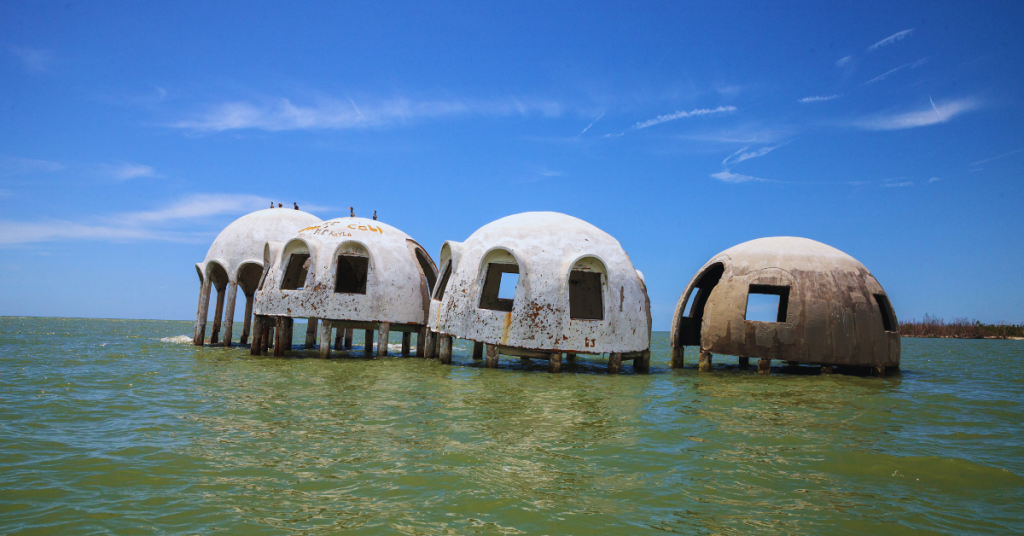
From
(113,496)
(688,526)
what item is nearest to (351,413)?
(113,496)

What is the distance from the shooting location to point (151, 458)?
666 centimetres

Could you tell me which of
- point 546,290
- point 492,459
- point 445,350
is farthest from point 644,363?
point 492,459

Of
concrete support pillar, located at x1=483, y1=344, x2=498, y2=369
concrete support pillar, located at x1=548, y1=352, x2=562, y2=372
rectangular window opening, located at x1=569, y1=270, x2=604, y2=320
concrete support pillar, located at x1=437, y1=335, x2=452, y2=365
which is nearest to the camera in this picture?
concrete support pillar, located at x1=548, y1=352, x2=562, y2=372

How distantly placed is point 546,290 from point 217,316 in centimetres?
1726

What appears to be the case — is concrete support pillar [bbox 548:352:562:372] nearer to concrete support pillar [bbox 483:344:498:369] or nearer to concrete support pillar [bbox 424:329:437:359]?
concrete support pillar [bbox 483:344:498:369]

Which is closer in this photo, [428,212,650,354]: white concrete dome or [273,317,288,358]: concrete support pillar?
[428,212,650,354]: white concrete dome

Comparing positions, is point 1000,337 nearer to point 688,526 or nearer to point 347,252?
point 347,252

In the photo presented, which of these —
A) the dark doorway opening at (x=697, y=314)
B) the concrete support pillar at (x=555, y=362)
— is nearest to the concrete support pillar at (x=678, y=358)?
the dark doorway opening at (x=697, y=314)

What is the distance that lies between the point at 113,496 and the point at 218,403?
4.76m

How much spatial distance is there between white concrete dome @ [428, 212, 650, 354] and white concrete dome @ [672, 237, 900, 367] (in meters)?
2.34

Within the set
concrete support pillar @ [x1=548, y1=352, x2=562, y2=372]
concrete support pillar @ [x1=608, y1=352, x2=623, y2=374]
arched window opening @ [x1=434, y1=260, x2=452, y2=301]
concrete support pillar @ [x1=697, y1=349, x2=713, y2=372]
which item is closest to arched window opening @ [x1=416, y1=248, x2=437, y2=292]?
arched window opening @ [x1=434, y1=260, x2=452, y2=301]

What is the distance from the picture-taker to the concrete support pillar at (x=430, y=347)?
20.2 metres

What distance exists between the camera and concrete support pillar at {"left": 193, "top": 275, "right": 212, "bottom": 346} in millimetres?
23781

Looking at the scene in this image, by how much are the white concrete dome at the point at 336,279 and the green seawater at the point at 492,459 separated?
5.76m
